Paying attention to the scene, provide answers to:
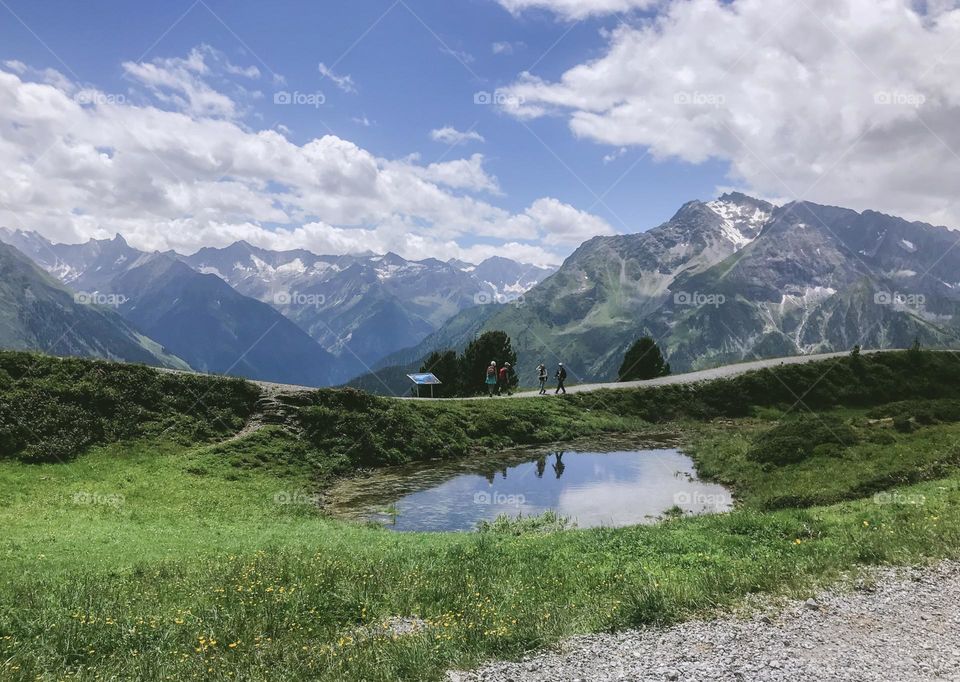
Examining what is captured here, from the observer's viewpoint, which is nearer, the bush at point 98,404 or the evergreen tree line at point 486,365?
the bush at point 98,404

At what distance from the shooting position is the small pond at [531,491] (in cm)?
3117

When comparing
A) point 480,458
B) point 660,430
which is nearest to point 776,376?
point 660,430

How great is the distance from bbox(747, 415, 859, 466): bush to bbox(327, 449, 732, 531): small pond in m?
4.41

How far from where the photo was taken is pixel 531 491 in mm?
37000

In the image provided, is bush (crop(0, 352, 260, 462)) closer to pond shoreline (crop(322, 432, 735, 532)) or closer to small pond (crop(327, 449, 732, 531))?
pond shoreline (crop(322, 432, 735, 532))

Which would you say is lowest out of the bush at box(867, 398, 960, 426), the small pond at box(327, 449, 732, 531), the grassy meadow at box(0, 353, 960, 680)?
the small pond at box(327, 449, 732, 531)

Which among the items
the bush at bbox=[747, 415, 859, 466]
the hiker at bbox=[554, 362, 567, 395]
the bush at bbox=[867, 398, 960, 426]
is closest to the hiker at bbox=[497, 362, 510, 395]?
the hiker at bbox=[554, 362, 567, 395]

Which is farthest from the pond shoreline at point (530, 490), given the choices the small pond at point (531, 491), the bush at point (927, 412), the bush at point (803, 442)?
the bush at point (927, 412)

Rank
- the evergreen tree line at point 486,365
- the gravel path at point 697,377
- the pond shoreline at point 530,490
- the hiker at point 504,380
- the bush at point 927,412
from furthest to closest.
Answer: the evergreen tree line at point 486,365
the gravel path at point 697,377
the hiker at point 504,380
the bush at point 927,412
the pond shoreline at point 530,490

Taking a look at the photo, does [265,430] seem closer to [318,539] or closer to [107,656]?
[318,539]

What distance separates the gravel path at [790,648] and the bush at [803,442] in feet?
87.2

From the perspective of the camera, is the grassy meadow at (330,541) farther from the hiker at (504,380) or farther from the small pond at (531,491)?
the hiker at (504,380)

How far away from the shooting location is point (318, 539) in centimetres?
2348

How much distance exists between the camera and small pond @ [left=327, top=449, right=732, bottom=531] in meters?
31.2
